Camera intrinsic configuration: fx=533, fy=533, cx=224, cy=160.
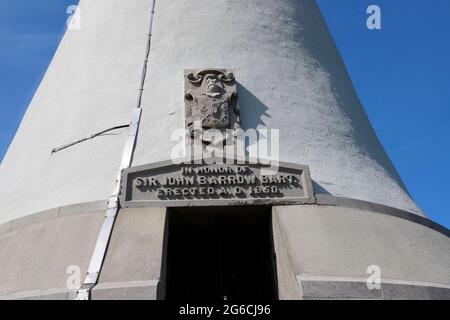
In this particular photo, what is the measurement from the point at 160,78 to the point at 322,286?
13.3 ft

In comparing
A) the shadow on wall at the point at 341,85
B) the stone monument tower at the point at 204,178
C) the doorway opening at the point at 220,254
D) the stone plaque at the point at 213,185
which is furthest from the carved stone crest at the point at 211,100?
the shadow on wall at the point at 341,85

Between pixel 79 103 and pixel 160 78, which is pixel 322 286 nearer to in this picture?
pixel 160 78

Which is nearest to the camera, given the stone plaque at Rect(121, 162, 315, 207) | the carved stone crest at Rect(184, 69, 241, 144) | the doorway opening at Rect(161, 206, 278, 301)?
the stone plaque at Rect(121, 162, 315, 207)

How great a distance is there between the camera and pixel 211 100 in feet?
23.7

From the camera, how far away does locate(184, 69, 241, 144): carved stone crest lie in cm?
705

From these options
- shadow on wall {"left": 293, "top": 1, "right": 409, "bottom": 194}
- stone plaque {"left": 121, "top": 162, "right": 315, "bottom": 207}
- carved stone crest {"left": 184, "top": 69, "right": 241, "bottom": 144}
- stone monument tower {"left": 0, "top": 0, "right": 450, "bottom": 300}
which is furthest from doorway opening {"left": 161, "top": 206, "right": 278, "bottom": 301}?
shadow on wall {"left": 293, "top": 1, "right": 409, "bottom": 194}

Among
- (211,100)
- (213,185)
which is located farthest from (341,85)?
(213,185)

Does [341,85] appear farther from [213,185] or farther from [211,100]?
[213,185]

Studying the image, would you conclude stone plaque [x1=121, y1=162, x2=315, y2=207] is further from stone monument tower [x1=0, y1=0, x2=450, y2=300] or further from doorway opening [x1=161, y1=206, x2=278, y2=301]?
doorway opening [x1=161, y1=206, x2=278, y2=301]

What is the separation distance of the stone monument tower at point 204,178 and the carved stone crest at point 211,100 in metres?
0.02

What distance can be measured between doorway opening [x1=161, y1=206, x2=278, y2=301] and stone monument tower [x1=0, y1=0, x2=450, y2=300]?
19 millimetres

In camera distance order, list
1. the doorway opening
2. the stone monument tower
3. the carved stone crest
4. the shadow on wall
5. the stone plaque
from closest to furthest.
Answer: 1. the stone monument tower
2. the stone plaque
3. the doorway opening
4. the carved stone crest
5. the shadow on wall

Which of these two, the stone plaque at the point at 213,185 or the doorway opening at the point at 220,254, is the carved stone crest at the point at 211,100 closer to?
the stone plaque at the point at 213,185

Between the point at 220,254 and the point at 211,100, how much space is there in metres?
2.06
